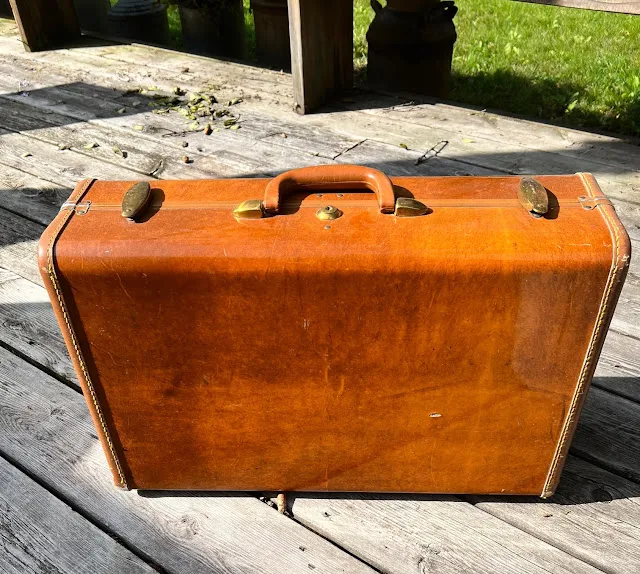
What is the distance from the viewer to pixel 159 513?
154 cm

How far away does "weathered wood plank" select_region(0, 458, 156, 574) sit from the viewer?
1427mm

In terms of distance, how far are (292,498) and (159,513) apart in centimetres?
32

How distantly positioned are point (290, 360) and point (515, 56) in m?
4.39

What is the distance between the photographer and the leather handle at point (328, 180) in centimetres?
131

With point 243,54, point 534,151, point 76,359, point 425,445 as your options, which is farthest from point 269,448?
point 243,54

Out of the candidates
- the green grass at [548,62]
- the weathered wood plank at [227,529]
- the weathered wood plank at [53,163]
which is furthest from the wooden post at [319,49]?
the weathered wood plank at [227,529]

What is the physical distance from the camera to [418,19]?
3713 millimetres

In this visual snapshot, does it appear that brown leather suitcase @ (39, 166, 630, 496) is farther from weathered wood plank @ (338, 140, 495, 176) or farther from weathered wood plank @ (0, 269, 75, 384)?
weathered wood plank @ (338, 140, 495, 176)

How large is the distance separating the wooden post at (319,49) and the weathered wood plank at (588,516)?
242cm

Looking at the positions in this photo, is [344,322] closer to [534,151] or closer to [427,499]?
[427,499]

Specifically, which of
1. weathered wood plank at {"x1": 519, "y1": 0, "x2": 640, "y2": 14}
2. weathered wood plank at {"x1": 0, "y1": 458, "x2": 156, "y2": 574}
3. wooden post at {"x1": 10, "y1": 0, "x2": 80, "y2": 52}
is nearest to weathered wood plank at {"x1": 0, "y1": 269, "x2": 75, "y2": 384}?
weathered wood plank at {"x1": 0, "y1": 458, "x2": 156, "y2": 574}

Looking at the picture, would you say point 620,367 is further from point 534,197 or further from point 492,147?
point 492,147

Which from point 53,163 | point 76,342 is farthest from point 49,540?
point 53,163

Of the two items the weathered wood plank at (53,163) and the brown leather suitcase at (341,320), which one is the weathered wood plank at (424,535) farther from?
the weathered wood plank at (53,163)
